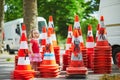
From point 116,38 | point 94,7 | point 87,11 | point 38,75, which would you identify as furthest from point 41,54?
point 87,11

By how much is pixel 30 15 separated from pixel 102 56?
23.6ft

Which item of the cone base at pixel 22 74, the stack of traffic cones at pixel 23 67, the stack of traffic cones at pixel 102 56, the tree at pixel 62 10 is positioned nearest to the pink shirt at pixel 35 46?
the stack of traffic cones at pixel 23 67

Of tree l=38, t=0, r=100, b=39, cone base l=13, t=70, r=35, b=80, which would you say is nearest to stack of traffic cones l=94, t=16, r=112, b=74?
cone base l=13, t=70, r=35, b=80

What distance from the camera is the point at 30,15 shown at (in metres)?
22.0

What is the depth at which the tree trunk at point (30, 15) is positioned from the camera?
70.8 ft

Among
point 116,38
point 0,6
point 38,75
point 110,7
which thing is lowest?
point 38,75

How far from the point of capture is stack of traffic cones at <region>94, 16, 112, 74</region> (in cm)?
1530

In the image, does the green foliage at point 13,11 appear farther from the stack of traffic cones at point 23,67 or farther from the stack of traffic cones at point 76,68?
the stack of traffic cones at point 23,67

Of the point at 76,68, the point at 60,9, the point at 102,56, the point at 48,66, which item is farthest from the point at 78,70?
the point at 60,9

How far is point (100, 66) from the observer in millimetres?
15352

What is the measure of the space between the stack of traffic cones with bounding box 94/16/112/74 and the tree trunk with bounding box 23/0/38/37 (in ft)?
21.0

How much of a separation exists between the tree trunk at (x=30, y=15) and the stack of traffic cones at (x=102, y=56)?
21.0ft

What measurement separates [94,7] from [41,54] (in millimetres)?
40618

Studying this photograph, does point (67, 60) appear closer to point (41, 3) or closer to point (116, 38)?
point (116, 38)
